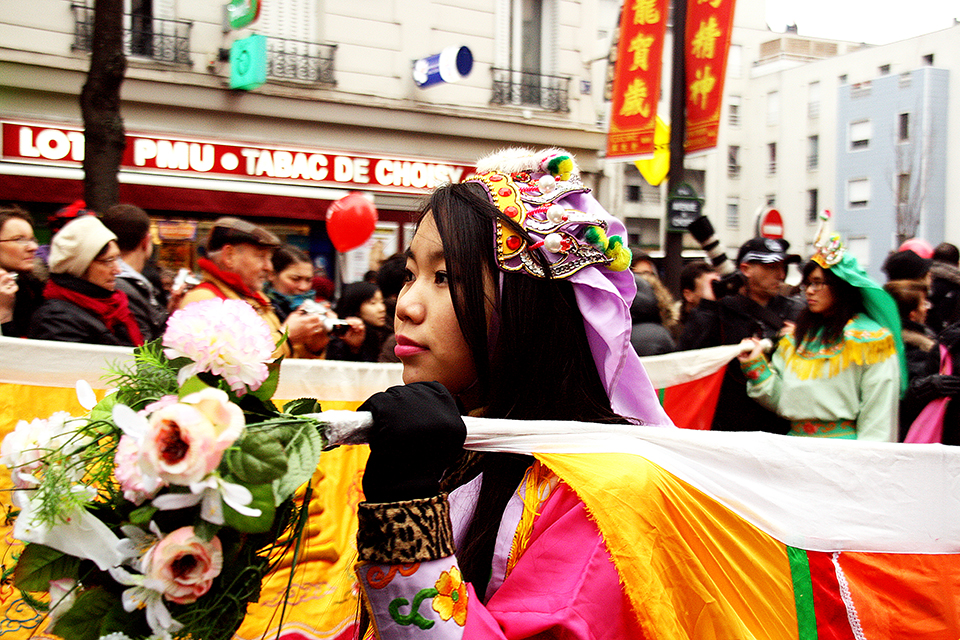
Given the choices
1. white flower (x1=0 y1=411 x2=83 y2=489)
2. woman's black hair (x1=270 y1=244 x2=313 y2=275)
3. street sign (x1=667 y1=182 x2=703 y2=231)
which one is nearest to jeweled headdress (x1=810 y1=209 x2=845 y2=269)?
woman's black hair (x1=270 y1=244 x2=313 y2=275)

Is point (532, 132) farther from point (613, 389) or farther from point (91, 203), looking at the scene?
point (613, 389)

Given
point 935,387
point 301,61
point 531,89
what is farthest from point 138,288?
point 531,89

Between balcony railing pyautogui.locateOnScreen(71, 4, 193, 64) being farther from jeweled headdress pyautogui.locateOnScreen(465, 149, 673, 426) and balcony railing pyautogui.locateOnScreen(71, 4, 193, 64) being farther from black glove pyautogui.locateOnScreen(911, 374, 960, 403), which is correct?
jeweled headdress pyautogui.locateOnScreen(465, 149, 673, 426)

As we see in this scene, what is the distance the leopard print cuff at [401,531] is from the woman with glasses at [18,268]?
10.7 feet

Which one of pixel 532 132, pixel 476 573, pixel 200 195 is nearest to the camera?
pixel 476 573

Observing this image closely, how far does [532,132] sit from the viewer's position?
15.0 meters

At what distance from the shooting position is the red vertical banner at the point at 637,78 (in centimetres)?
923

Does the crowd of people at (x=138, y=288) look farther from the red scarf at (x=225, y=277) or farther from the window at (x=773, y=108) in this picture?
the window at (x=773, y=108)

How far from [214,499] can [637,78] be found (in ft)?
29.8

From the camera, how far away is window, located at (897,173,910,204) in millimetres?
34188

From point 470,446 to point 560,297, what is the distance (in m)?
0.34

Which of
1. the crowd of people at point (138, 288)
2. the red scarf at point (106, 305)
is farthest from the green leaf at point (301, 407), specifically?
the red scarf at point (106, 305)

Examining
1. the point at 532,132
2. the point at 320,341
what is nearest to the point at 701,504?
the point at 320,341

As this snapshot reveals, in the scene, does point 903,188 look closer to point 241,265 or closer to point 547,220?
point 241,265
